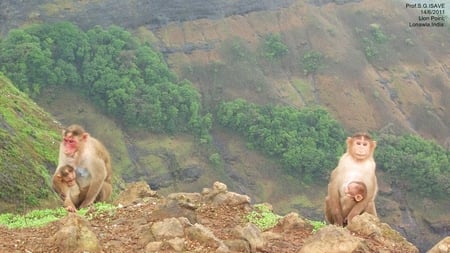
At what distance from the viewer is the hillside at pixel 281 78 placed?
55.2m

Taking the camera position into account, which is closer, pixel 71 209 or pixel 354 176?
pixel 354 176

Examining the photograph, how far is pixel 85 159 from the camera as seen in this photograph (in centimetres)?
1101

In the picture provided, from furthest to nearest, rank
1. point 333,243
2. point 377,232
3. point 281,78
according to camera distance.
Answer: point 281,78 < point 377,232 < point 333,243

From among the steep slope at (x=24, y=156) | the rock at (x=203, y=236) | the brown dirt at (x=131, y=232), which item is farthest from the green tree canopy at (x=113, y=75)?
the rock at (x=203, y=236)

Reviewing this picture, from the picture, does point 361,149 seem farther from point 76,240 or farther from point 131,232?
point 76,240

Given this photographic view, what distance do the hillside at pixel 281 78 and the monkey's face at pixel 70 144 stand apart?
1619 inches

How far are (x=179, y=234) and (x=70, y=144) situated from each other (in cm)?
351

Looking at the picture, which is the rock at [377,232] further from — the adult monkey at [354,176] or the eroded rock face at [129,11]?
the eroded rock face at [129,11]

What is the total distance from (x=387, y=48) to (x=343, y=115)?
14.5 meters

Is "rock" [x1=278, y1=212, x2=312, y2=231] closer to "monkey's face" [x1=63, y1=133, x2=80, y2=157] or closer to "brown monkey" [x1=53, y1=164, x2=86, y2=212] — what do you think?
"brown monkey" [x1=53, y1=164, x2=86, y2=212]

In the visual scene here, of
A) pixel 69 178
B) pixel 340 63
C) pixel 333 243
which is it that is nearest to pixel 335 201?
pixel 333 243

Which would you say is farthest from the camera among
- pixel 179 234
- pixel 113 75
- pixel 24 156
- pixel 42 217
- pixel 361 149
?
pixel 113 75

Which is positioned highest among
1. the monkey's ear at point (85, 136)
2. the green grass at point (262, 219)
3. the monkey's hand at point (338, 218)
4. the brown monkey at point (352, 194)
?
the monkey's ear at point (85, 136)

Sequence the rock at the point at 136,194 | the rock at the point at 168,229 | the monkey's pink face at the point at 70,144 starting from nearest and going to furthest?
1. the rock at the point at 168,229
2. the monkey's pink face at the point at 70,144
3. the rock at the point at 136,194
